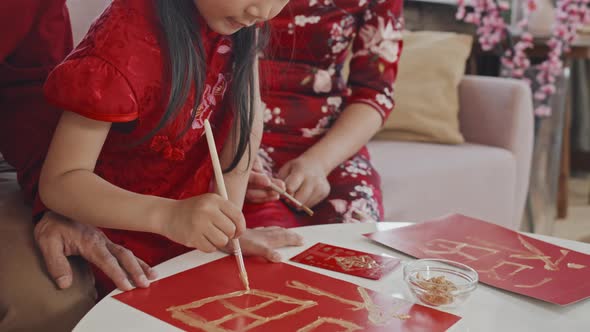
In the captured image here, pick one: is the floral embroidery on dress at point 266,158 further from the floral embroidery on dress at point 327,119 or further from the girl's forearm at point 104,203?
the girl's forearm at point 104,203

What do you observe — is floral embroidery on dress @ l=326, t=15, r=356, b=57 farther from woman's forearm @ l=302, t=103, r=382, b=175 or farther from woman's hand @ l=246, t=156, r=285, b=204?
woman's hand @ l=246, t=156, r=285, b=204

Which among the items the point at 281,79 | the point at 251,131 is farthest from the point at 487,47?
the point at 251,131

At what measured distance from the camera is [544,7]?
8.61 ft

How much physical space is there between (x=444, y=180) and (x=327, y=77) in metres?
0.53

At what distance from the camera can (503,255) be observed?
0.88m

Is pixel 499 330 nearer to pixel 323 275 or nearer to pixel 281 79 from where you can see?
pixel 323 275

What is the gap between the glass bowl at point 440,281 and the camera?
712 mm

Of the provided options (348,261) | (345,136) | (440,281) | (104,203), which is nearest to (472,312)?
(440,281)

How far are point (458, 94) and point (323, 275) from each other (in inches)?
56.4

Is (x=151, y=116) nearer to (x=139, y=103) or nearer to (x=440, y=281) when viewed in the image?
(x=139, y=103)

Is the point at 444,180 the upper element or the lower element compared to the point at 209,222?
lower

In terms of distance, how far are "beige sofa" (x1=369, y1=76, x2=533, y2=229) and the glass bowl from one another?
2.90 feet

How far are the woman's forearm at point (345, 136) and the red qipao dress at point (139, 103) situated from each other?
12.5 inches

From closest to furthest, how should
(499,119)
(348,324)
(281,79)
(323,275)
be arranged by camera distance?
(348,324)
(323,275)
(281,79)
(499,119)
